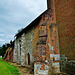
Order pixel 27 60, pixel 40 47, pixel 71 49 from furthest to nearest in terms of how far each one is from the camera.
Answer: pixel 27 60 → pixel 40 47 → pixel 71 49

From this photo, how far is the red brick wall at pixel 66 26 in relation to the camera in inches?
219

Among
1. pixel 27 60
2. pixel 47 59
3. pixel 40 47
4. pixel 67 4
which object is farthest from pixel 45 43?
pixel 27 60

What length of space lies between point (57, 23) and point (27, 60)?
615cm

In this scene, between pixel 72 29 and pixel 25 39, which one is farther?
pixel 25 39

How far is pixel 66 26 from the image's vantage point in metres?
5.94

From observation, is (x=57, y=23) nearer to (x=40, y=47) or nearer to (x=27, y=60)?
(x=40, y=47)

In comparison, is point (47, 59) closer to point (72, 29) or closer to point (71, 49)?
point (71, 49)

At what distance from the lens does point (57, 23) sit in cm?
671

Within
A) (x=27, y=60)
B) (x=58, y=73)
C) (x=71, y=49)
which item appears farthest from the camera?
(x=27, y=60)

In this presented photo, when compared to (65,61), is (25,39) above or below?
above

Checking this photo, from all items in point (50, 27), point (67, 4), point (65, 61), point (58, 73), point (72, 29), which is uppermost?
point (67, 4)

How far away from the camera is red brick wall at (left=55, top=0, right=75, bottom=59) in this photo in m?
5.55

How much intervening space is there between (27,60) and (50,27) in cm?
567

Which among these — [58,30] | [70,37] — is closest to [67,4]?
[58,30]
